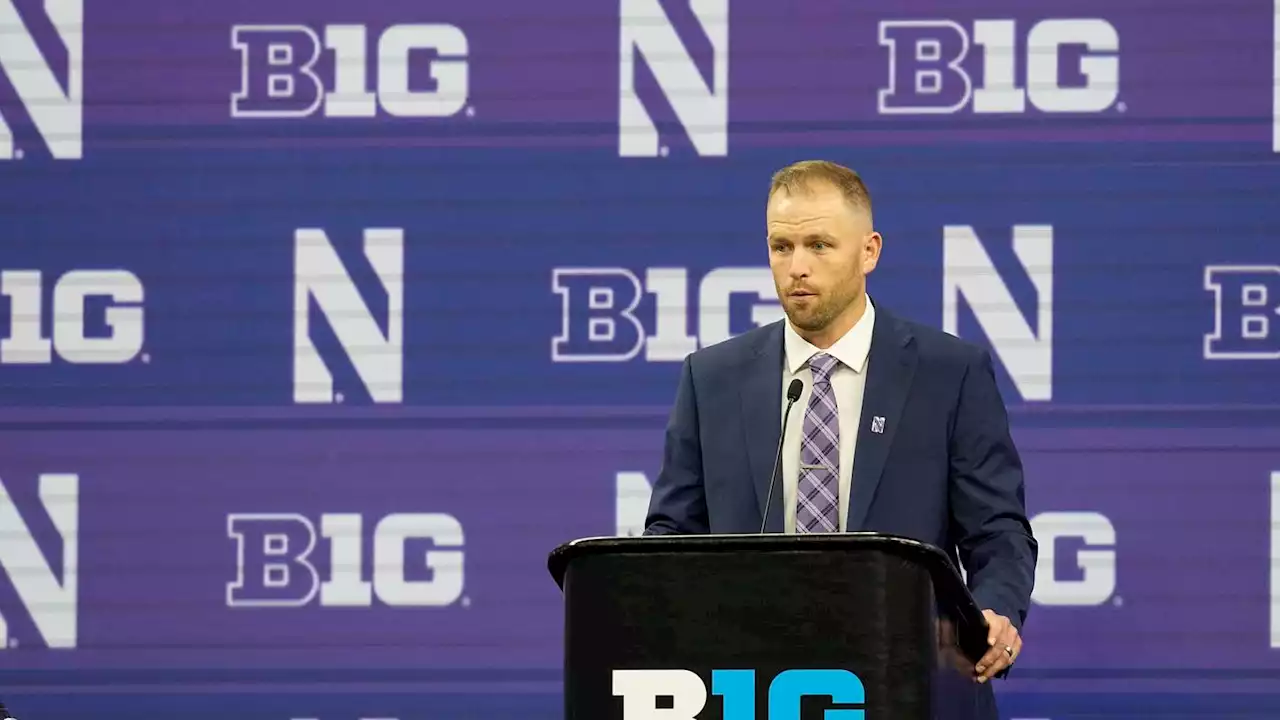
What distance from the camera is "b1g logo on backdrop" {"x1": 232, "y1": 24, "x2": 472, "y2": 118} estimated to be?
14.9 ft

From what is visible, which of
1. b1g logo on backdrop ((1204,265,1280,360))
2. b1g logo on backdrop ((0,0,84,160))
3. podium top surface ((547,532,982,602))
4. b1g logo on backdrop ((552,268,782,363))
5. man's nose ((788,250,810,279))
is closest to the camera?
podium top surface ((547,532,982,602))

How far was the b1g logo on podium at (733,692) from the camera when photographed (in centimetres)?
230

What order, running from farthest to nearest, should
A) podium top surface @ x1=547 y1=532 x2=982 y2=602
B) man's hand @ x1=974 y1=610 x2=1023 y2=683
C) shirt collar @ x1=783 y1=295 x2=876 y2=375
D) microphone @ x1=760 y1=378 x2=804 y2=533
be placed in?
shirt collar @ x1=783 y1=295 x2=876 y2=375 → microphone @ x1=760 y1=378 x2=804 y2=533 → man's hand @ x1=974 y1=610 x2=1023 y2=683 → podium top surface @ x1=547 y1=532 x2=982 y2=602

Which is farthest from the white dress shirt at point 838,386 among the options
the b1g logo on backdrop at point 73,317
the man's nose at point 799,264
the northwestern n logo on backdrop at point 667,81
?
the b1g logo on backdrop at point 73,317

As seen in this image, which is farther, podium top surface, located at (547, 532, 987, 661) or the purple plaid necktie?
the purple plaid necktie

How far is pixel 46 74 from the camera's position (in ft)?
15.1

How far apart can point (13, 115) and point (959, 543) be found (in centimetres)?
281

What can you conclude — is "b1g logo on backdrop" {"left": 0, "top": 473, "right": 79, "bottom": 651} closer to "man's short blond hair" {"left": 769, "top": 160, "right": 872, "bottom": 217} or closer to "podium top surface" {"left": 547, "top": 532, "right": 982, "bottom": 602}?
"man's short blond hair" {"left": 769, "top": 160, "right": 872, "bottom": 217}

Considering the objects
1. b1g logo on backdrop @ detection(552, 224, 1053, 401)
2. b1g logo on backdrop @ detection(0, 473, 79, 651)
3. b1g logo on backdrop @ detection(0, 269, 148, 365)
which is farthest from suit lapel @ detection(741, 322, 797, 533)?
b1g logo on backdrop @ detection(0, 473, 79, 651)

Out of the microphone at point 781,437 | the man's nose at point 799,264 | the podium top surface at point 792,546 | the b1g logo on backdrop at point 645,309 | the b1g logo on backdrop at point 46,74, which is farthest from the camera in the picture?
the b1g logo on backdrop at point 46,74

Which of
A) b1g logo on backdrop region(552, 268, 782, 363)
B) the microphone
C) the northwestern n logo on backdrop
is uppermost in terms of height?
the northwestern n logo on backdrop

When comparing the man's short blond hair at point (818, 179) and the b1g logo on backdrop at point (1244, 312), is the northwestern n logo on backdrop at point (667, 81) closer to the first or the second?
the b1g logo on backdrop at point (1244, 312)

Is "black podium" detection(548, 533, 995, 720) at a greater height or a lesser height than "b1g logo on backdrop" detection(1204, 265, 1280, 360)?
lesser

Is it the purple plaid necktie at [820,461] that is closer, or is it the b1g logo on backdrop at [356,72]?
the purple plaid necktie at [820,461]
